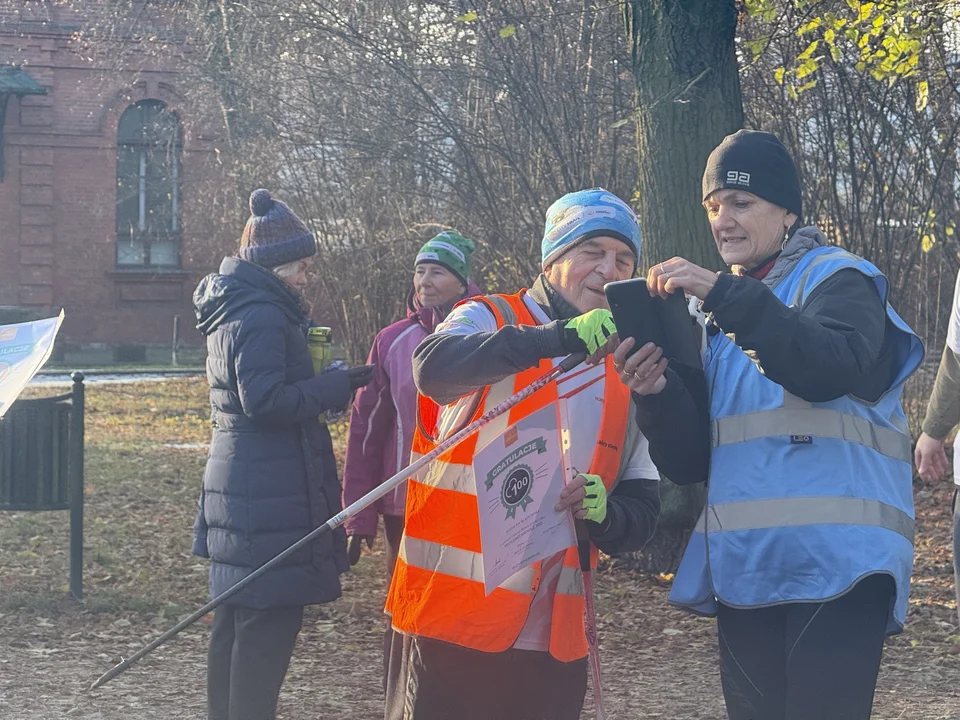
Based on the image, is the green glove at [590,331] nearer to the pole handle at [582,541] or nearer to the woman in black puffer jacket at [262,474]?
the pole handle at [582,541]

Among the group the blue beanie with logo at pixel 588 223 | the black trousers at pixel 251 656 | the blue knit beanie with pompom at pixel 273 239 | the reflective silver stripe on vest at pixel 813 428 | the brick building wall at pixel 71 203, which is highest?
A: the brick building wall at pixel 71 203

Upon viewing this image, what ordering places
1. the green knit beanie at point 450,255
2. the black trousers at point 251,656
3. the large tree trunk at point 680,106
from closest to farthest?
the black trousers at point 251,656 → the green knit beanie at point 450,255 → the large tree trunk at point 680,106

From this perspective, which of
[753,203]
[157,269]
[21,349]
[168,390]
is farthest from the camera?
[157,269]

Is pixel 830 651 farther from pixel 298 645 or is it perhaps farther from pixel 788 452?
pixel 298 645

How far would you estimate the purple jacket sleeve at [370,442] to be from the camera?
565cm

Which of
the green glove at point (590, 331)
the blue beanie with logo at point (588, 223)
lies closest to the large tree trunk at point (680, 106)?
the blue beanie with logo at point (588, 223)

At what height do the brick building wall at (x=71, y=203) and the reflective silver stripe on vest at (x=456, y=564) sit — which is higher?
the brick building wall at (x=71, y=203)

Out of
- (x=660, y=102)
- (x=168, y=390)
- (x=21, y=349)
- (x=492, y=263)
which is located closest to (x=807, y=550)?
(x=21, y=349)

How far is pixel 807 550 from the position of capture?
3.06 metres

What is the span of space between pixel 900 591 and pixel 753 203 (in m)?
0.94

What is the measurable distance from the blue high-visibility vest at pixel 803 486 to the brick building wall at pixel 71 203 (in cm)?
2472

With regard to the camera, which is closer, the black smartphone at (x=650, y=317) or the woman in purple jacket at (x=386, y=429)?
the black smartphone at (x=650, y=317)

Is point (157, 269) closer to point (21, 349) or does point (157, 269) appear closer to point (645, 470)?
point (21, 349)

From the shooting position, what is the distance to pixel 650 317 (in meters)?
2.99
